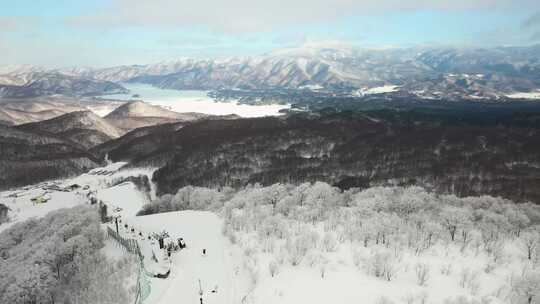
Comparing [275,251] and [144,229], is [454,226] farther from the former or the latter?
[144,229]

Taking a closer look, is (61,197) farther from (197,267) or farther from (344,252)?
(344,252)

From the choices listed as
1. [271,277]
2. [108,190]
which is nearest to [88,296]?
[271,277]

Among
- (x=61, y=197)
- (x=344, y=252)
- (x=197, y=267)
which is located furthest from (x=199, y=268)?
(x=61, y=197)

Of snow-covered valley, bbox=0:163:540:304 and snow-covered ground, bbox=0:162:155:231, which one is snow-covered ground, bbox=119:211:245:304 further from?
snow-covered ground, bbox=0:162:155:231

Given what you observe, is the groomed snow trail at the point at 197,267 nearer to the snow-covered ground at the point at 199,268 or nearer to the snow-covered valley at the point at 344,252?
the snow-covered ground at the point at 199,268

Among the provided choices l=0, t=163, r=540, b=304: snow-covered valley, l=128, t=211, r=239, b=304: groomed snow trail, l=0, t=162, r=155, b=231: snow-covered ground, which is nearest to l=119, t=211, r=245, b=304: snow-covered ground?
l=128, t=211, r=239, b=304: groomed snow trail
